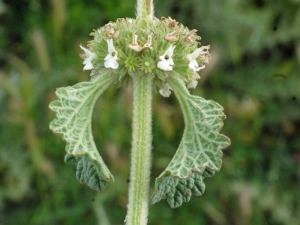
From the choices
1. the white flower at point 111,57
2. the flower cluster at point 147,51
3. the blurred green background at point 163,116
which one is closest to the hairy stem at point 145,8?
the flower cluster at point 147,51

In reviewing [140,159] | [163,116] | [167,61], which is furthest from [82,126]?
[163,116]

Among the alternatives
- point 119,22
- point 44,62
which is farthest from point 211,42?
point 119,22

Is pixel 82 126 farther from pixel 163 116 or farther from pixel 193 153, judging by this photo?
pixel 163 116

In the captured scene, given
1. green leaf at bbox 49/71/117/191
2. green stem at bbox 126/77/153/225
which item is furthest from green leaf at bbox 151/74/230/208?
green leaf at bbox 49/71/117/191

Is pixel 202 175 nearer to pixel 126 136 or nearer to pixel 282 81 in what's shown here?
pixel 126 136

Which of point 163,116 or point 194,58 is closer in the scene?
point 194,58

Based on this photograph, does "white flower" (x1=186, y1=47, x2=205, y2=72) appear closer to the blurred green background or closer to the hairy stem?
the hairy stem

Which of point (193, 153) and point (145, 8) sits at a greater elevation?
point (145, 8)
